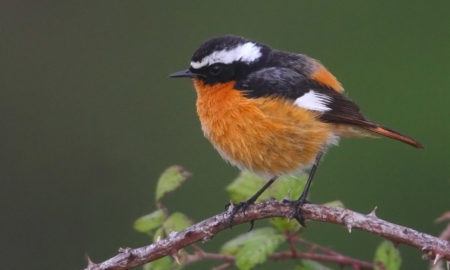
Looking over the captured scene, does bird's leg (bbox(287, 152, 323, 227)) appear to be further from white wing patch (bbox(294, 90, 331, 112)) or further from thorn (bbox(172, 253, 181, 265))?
thorn (bbox(172, 253, 181, 265))

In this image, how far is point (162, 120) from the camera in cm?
980

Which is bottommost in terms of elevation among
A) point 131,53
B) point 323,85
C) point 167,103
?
point 323,85

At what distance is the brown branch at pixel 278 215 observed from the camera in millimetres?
4012

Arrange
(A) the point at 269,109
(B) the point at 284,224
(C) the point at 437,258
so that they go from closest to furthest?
(C) the point at 437,258, (B) the point at 284,224, (A) the point at 269,109

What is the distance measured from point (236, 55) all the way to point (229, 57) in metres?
0.04

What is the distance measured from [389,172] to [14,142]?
3.60 meters

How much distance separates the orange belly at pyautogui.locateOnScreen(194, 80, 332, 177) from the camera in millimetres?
5215

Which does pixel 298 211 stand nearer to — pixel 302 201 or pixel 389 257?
pixel 302 201

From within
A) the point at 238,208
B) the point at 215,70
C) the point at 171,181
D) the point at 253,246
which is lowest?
the point at 253,246

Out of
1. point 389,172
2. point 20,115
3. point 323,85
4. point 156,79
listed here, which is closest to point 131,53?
point 156,79

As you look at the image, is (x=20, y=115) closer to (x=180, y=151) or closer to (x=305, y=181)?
Answer: (x=180, y=151)

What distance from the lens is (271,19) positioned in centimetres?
982

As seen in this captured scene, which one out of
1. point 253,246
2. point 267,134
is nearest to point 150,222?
point 253,246

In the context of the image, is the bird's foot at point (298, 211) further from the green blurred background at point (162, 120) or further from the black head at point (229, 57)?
the green blurred background at point (162, 120)
